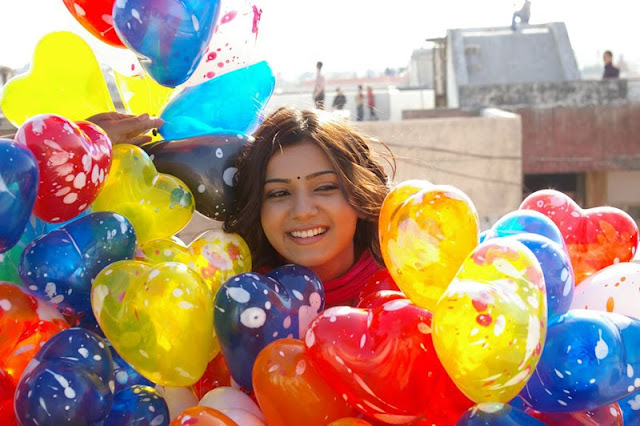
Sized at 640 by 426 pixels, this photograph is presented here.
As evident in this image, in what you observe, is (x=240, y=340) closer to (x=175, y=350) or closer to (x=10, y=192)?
(x=175, y=350)

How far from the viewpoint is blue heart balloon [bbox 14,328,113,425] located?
1.48 metres

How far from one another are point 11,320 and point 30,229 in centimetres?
→ 24

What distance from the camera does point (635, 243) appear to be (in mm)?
2029

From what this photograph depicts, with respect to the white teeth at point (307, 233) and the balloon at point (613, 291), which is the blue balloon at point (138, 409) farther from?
the balloon at point (613, 291)

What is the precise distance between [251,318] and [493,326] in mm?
503

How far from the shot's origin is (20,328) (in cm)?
169

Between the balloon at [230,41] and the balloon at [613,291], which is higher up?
the balloon at [230,41]

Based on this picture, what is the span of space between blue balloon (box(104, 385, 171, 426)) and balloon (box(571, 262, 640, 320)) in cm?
88

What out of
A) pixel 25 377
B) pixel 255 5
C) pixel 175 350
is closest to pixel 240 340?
pixel 175 350

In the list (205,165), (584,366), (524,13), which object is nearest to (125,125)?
(205,165)

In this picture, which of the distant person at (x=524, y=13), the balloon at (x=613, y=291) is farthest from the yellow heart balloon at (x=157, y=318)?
the distant person at (x=524, y=13)

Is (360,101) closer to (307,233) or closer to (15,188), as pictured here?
(307,233)

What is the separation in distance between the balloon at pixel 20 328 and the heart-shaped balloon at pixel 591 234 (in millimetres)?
1197

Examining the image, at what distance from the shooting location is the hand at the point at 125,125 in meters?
1.97
